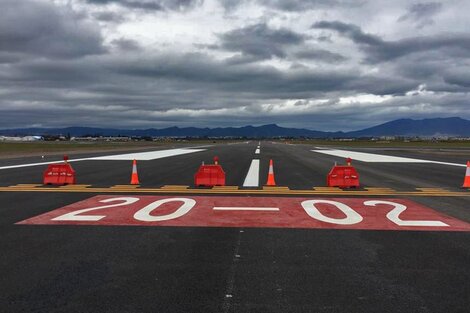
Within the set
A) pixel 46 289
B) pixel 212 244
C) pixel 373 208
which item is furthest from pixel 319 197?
pixel 46 289

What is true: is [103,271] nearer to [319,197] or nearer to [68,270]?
[68,270]

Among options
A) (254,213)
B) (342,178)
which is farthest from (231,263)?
(342,178)

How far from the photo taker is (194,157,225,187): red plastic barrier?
48.0ft

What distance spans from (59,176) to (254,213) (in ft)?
28.1

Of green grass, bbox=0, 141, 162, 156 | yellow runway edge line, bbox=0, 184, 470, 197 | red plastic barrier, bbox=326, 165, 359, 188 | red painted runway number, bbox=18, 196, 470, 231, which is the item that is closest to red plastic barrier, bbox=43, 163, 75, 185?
yellow runway edge line, bbox=0, 184, 470, 197

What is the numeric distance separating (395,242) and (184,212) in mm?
4425

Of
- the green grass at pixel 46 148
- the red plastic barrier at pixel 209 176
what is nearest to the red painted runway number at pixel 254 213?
the red plastic barrier at pixel 209 176

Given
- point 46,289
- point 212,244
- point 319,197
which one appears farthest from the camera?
point 319,197

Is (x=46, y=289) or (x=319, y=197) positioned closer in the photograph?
(x=46, y=289)

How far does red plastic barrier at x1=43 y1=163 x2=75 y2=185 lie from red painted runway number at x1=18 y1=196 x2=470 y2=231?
4076 millimetres

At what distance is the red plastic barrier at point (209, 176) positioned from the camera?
48.0 ft

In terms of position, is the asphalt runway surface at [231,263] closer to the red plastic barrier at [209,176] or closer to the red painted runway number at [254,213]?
the red painted runway number at [254,213]

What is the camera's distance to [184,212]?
952 centimetres

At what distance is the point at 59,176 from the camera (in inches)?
595
